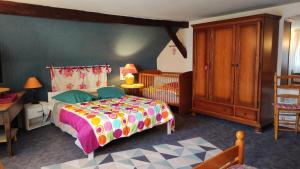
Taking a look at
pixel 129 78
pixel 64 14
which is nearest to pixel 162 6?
pixel 64 14

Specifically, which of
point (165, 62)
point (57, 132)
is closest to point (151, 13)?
point (165, 62)

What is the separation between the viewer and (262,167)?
8.71ft

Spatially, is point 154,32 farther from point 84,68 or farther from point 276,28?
point 276,28

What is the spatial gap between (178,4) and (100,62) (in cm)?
230

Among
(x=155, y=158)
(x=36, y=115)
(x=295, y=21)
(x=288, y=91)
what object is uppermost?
(x=295, y=21)

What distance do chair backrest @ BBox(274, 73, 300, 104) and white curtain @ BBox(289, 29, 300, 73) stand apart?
22cm

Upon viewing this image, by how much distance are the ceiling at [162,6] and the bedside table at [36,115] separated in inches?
68.8

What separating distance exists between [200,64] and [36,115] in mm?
3203

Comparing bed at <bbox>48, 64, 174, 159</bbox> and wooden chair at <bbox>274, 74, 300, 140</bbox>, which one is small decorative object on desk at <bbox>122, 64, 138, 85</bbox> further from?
wooden chair at <bbox>274, 74, 300, 140</bbox>

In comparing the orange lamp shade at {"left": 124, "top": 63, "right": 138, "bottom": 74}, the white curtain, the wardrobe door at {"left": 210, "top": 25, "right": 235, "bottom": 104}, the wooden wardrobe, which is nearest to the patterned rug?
the wooden wardrobe

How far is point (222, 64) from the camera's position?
4219mm

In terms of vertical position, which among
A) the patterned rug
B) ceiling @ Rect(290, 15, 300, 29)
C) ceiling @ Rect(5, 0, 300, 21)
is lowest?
the patterned rug

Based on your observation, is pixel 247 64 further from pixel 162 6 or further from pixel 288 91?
pixel 162 6

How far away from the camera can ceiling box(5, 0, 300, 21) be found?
3486 millimetres
